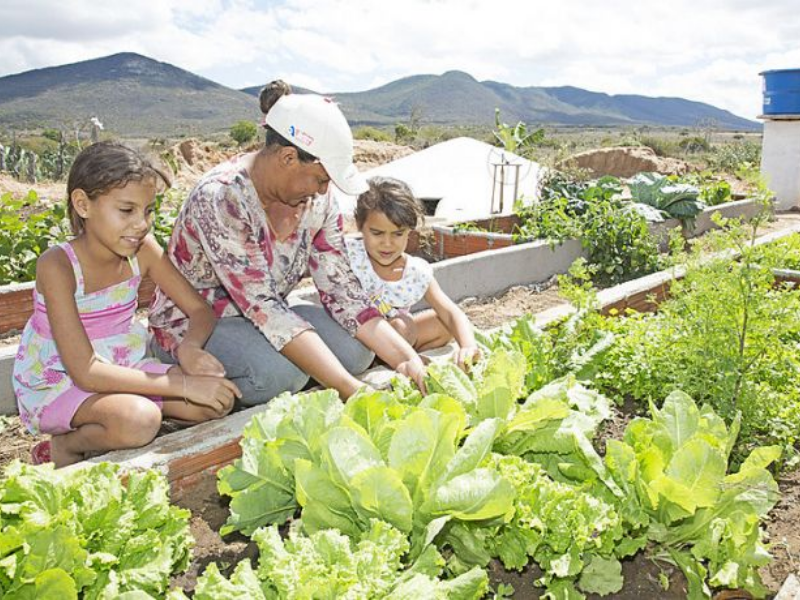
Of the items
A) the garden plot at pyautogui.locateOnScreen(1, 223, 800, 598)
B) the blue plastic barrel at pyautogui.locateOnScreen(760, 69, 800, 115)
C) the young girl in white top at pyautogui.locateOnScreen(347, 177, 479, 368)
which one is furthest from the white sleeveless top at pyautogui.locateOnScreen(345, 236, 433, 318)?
the blue plastic barrel at pyautogui.locateOnScreen(760, 69, 800, 115)

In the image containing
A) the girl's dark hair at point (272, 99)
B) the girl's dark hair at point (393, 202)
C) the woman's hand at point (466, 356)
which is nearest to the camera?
the girl's dark hair at point (272, 99)

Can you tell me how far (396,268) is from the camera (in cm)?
383

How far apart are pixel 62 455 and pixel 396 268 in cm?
182

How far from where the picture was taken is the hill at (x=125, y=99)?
77438 millimetres

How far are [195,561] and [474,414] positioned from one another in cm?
99

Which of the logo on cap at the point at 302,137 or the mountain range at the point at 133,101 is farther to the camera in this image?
the mountain range at the point at 133,101

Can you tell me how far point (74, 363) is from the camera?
8.35 ft

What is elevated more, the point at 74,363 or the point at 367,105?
the point at 367,105

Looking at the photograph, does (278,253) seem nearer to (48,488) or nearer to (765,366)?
(48,488)

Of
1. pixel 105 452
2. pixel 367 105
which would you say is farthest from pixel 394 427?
pixel 367 105

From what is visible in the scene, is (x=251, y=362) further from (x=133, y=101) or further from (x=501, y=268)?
(x=133, y=101)

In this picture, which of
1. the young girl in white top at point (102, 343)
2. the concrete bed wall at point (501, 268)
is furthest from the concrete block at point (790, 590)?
the concrete bed wall at point (501, 268)

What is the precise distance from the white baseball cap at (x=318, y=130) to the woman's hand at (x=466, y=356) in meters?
0.84

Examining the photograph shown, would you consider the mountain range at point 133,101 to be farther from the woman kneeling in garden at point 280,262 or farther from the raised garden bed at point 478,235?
the woman kneeling in garden at point 280,262
